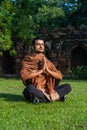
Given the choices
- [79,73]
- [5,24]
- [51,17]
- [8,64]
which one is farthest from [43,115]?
[51,17]

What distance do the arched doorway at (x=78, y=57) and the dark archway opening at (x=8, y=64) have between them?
3999 millimetres

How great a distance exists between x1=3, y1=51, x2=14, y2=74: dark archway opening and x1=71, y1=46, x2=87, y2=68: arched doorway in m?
4.00

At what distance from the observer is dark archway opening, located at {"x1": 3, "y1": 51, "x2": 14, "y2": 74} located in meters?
26.2

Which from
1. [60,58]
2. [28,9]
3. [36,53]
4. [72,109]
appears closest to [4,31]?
[28,9]

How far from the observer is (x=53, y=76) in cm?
836

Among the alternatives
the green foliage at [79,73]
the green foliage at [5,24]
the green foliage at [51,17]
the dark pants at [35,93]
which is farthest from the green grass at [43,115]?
the green foliage at [51,17]

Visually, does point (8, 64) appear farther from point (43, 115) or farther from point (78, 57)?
point (43, 115)

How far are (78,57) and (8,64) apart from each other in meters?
4.64

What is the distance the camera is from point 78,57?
83.5ft

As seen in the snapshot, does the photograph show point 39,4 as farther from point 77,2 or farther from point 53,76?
point 53,76

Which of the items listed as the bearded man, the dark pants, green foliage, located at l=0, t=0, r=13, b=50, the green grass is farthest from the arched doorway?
the green grass

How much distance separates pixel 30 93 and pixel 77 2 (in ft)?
87.1

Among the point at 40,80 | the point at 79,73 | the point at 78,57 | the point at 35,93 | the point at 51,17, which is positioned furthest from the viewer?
the point at 51,17

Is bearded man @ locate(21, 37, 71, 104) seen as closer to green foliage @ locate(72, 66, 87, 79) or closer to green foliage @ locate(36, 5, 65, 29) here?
→ green foliage @ locate(72, 66, 87, 79)
